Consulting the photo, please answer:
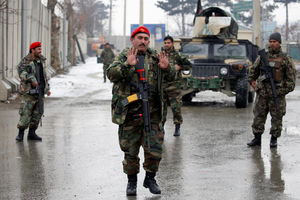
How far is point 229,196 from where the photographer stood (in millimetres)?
6035

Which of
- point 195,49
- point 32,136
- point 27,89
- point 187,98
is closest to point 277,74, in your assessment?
point 27,89

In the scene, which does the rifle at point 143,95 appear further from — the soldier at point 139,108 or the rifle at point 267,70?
the rifle at point 267,70

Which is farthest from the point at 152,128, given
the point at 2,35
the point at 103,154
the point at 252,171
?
the point at 2,35

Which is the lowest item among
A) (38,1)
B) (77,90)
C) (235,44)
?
(77,90)

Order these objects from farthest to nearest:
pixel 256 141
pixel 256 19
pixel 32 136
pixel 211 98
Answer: pixel 256 19
pixel 211 98
pixel 32 136
pixel 256 141

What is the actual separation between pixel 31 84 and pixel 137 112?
3.80m

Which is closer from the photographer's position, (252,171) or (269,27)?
(252,171)

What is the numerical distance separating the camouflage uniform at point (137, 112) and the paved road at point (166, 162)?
40cm

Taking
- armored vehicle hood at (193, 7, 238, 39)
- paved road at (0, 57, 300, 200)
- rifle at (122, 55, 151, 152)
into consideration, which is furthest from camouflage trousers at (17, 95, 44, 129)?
armored vehicle hood at (193, 7, 238, 39)

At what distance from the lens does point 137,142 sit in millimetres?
6043

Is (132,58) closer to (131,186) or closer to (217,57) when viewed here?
(131,186)

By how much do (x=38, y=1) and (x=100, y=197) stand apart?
62.2 ft

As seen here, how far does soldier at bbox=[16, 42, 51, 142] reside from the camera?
30.5 ft

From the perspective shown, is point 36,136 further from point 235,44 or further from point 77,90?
point 77,90
